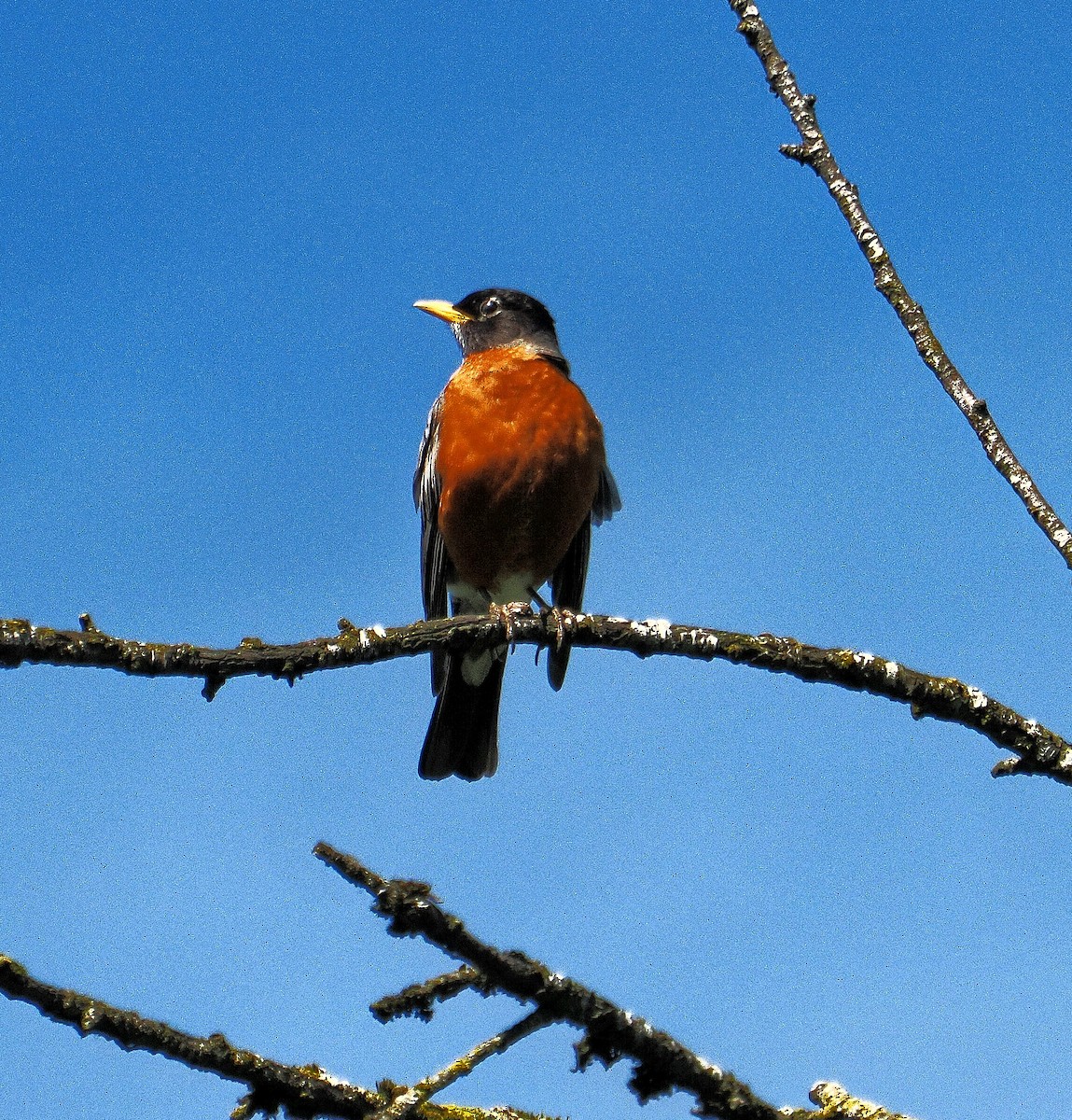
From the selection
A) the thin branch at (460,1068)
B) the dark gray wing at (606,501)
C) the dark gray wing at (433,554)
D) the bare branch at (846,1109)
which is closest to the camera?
the thin branch at (460,1068)

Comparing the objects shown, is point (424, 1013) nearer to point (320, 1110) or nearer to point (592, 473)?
point (320, 1110)

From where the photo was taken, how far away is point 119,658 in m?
3.35

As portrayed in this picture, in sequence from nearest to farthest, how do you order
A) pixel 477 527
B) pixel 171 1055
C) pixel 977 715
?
1. pixel 171 1055
2. pixel 977 715
3. pixel 477 527

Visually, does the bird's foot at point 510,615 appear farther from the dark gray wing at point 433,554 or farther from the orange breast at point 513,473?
the dark gray wing at point 433,554

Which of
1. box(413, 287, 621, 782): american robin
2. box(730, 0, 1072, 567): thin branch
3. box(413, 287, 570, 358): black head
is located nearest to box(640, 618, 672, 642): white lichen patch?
box(730, 0, 1072, 567): thin branch

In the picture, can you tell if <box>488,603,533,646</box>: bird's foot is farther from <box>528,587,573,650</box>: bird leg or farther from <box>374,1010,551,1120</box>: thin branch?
<box>374,1010,551,1120</box>: thin branch

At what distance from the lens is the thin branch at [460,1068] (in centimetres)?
245

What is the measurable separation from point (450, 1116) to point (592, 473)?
487 centimetres

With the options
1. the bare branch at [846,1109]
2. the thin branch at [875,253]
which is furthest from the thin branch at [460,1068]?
the thin branch at [875,253]

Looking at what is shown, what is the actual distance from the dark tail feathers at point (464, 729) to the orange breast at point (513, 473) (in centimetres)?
72

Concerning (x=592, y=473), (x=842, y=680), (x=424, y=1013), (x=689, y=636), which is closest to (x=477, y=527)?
(x=592, y=473)

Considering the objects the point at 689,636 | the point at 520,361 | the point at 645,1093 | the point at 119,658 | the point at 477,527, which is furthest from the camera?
the point at 520,361

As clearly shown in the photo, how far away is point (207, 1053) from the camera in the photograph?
2.44 m

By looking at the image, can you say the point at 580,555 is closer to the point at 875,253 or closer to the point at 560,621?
the point at 560,621
